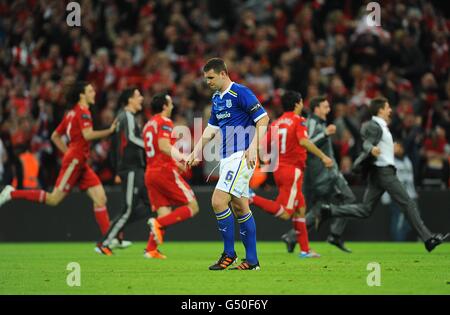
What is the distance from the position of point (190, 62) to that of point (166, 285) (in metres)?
13.3

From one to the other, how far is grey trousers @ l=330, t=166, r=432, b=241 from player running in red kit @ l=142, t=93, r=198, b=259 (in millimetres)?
2442

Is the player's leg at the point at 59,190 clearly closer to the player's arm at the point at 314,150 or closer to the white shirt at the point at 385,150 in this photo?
the player's arm at the point at 314,150

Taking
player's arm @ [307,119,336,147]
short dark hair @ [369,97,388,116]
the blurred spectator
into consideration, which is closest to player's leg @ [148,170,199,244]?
player's arm @ [307,119,336,147]

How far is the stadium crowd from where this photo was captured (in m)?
19.3

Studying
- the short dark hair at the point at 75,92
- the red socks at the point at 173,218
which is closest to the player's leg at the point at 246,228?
the red socks at the point at 173,218

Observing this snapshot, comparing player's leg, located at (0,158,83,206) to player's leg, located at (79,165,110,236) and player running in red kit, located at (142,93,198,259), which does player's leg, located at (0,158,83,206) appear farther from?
player running in red kit, located at (142,93,198,259)

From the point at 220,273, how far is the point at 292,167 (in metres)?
3.79

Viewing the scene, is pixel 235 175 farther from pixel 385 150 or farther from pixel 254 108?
pixel 385 150

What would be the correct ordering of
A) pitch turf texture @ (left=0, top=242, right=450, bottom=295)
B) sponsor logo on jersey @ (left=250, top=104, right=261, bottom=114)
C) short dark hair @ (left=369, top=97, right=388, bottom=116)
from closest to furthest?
pitch turf texture @ (left=0, top=242, right=450, bottom=295) → sponsor logo on jersey @ (left=250, top=104, right=261, bottom=114) → short dark hair @ (left=369, top=97, right=388, bottom=116)

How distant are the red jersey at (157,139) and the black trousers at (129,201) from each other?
89 cm

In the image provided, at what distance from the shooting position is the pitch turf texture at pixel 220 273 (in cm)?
→ 843

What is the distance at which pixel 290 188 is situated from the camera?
13.3 meters

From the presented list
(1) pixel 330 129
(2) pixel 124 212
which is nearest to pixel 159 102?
(2) pixel 124 212
